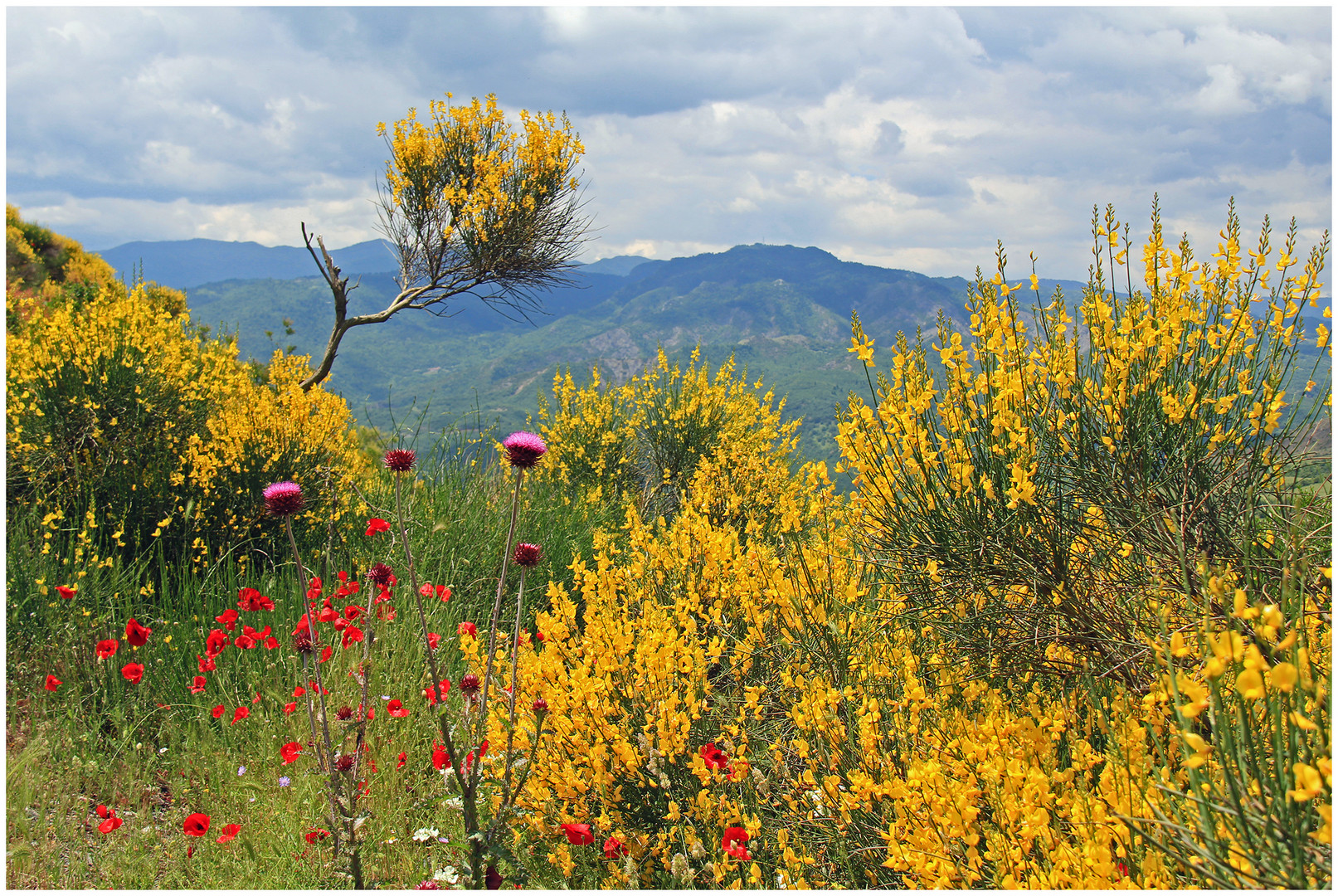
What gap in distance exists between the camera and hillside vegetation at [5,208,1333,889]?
1.54m

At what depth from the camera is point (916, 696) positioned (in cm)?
199

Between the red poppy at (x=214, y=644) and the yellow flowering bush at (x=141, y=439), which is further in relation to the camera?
the yellow flowering bush at (x=141, y=439)

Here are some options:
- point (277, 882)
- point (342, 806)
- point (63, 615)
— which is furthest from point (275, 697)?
point (342, 806)

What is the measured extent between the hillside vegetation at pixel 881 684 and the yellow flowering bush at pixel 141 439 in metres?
0.94

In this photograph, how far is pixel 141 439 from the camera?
15.3ft

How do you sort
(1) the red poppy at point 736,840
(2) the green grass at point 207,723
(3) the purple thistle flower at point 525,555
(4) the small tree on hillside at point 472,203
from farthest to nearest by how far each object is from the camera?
(4) the small tree on hillside at point 472,203
(2) the green grass at point 207,723
(3) the purple thistle flower at point 525,555
(1) the red poppy at point 736,840

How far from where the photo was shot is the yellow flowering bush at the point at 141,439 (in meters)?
4.35

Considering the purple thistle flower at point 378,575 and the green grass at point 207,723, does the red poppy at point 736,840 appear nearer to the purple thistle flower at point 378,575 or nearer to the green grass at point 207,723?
the green grass at point 207,723

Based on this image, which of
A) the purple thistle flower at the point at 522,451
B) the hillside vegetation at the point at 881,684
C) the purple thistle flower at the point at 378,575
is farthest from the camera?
the purple thistle flower at the point at 378,575

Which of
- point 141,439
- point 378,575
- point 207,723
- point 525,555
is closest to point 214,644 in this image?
point 207,723

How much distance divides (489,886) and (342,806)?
0.44 m

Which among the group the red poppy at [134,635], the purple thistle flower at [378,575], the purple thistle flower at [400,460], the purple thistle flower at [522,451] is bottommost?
the red poppy at [134,635]

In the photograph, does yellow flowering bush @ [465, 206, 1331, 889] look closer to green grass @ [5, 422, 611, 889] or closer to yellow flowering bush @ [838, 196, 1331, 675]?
yellow flowering bush @ [838, 196, 1331, 675]

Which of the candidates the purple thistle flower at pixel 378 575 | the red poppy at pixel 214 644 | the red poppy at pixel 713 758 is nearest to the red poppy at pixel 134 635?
the red poppy at pixel 214 644
